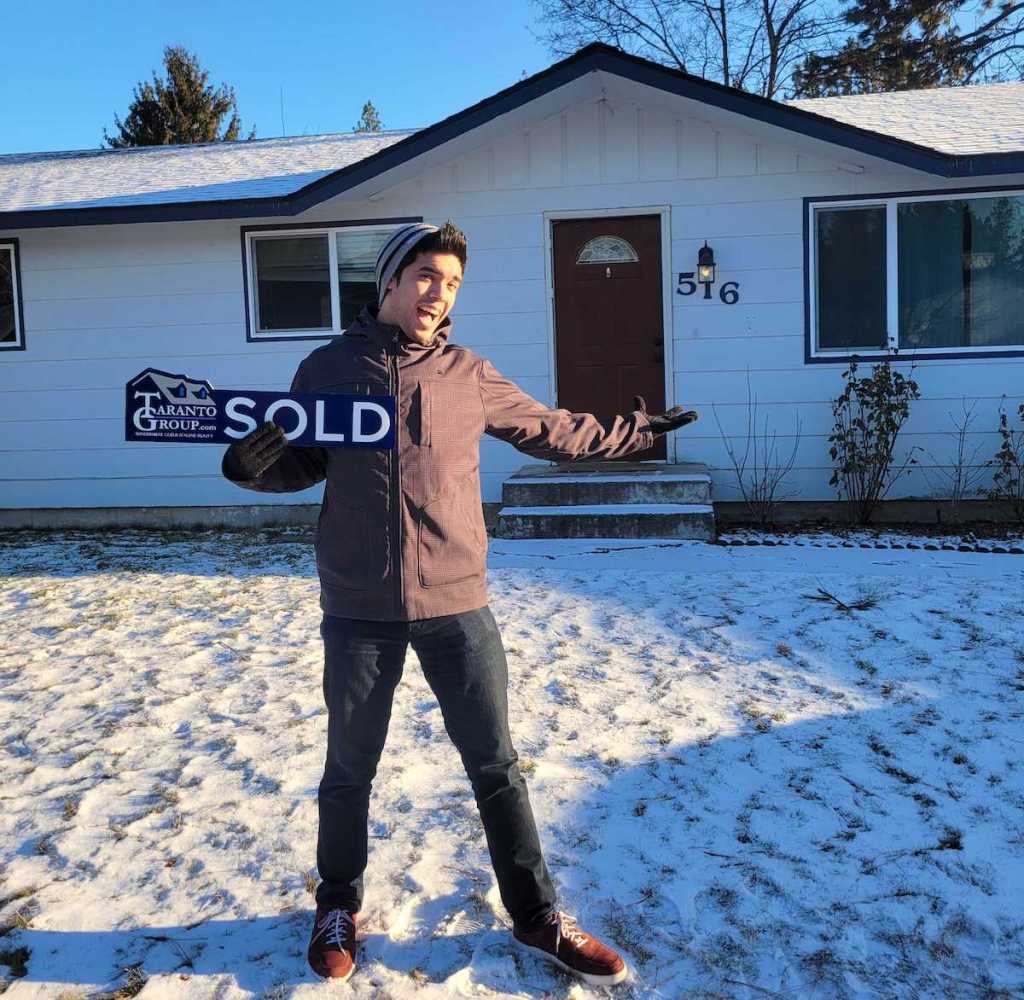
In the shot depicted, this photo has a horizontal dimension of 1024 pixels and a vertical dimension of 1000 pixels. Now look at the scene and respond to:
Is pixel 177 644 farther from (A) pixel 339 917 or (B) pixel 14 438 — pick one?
(B) pixel 14 438

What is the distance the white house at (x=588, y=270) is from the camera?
8.07 metres

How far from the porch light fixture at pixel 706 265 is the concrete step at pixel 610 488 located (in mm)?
1704

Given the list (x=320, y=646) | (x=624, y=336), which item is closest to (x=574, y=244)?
(x=624, y=336)

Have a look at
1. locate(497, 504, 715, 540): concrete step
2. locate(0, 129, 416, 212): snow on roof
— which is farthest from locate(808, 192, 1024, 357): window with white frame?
locate(0, 129, 416, 212): snow on roof

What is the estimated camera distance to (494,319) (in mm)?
8609

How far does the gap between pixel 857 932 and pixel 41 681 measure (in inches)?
152

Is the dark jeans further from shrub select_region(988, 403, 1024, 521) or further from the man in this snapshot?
shrub select_region(988, 403, 1024, 521)

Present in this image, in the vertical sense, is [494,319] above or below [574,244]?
below

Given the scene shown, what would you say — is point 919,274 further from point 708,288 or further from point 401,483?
point 401,483

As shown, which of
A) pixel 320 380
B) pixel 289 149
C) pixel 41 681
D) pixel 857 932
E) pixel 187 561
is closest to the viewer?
pixel 320 380

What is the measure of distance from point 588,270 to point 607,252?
232mm

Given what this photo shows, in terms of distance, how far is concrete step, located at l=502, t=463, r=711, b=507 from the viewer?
758 cm

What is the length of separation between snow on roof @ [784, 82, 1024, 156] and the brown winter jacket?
265 inches

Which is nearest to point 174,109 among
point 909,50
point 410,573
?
point 909,50
